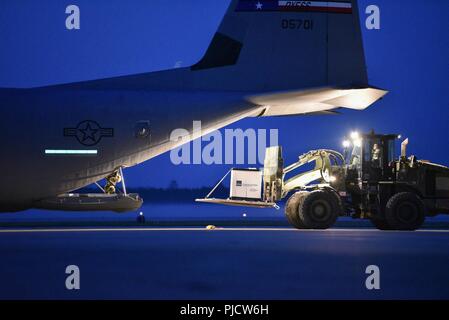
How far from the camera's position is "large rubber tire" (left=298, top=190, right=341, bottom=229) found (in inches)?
511

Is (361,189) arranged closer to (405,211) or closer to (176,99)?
(405,211)

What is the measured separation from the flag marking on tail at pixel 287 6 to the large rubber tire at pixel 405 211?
481cm

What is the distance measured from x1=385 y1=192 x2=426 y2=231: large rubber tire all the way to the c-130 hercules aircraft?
8.57ft

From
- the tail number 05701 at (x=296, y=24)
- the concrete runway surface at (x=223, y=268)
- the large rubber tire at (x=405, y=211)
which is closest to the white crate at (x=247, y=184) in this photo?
the large rubber tire at (x=405, y=211)

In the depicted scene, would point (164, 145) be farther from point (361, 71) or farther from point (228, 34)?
point (361, 71)

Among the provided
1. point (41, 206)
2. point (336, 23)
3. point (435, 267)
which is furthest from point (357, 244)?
point (41, 206)

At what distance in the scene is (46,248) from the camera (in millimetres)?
8836

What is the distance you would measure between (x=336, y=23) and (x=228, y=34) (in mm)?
2423

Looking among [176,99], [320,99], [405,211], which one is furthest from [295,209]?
[176,99]

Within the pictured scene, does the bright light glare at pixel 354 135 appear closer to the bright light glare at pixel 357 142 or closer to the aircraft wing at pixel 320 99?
the bright light glare at pixel 357 142

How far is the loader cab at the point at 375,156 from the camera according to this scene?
44.1 feet

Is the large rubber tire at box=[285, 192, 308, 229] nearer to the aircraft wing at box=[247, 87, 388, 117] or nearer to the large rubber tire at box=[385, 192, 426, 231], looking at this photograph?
the large rubber tire at box=[385, 192, 426, 231]

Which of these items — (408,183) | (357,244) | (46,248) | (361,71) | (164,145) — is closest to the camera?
(46,248)

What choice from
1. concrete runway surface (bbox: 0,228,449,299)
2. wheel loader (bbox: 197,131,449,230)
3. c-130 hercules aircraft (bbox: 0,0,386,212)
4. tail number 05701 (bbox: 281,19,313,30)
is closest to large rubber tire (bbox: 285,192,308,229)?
wheel loader (bbox: 197,131,449,230)
